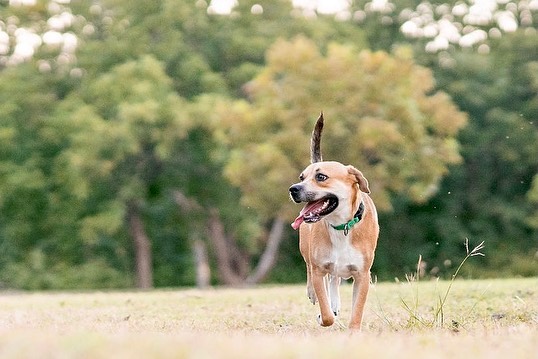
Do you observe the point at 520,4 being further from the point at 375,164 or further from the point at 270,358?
the point at 270,358

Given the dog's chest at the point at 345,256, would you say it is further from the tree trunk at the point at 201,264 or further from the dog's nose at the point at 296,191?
the tree trunk at the point at 201,264

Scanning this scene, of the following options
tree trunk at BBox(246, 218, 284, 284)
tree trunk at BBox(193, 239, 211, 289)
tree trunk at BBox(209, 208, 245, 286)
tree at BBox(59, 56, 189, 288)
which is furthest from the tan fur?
tree trunk at BBox(193, 239, 211, 289)

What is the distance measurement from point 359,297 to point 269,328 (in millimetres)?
1045

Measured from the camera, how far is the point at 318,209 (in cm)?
943

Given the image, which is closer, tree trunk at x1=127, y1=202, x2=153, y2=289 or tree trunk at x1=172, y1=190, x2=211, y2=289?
tree trunk at x1=172, y1=190, x2=211, y2=289

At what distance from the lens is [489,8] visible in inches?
1748

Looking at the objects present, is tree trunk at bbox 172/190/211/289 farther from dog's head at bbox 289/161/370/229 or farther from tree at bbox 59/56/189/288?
dog's head at bbox 289/161/370/229

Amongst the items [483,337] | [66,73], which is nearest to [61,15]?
[66,73]

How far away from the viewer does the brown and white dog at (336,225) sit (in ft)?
30.8

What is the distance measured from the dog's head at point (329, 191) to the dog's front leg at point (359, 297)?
0.58m

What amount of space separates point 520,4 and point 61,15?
730 inches

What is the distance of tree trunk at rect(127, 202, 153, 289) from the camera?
129 ft

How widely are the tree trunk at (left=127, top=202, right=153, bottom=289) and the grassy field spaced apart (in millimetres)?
22727

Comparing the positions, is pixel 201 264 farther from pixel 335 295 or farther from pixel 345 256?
pixel 345 256
